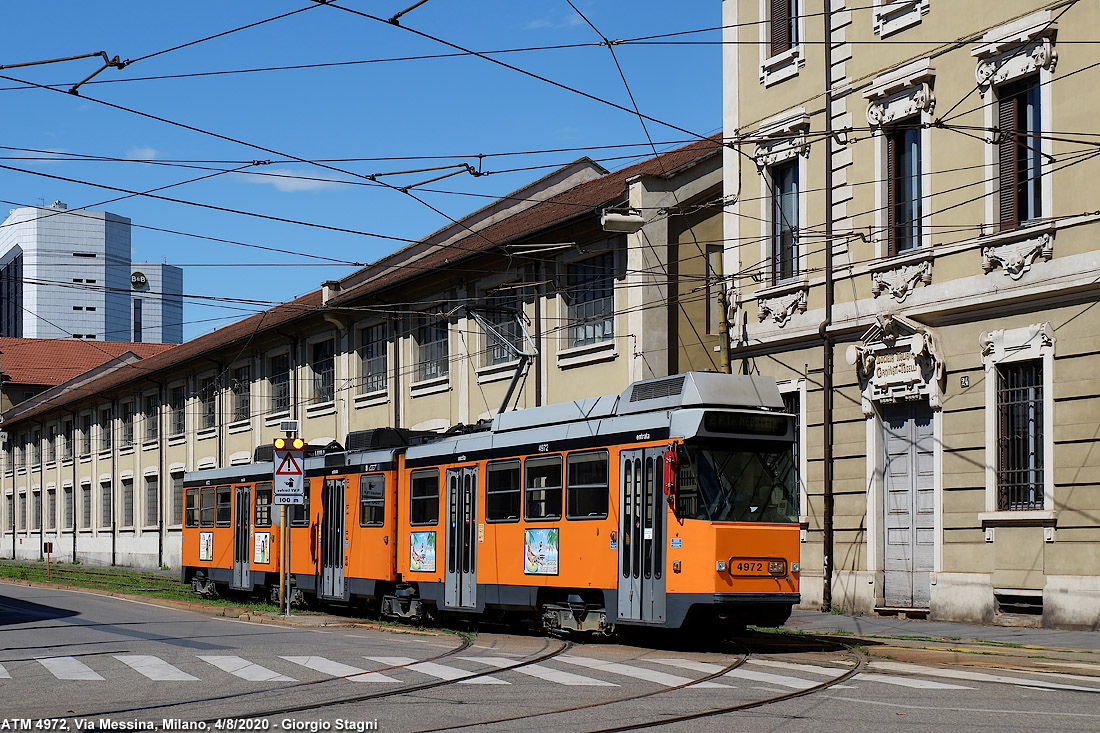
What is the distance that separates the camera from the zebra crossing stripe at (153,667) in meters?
14.1

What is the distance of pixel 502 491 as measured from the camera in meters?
21.0

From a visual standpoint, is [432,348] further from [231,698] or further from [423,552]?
[231,698]

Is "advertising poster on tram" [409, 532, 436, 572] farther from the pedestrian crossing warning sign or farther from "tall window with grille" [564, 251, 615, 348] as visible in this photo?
"tall window with grille" [564, 251, 615, 348]

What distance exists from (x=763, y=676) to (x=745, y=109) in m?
14.9

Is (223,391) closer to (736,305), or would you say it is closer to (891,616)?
(736,305)

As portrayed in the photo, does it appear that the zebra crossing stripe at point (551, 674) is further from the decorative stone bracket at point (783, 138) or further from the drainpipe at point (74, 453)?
the drainpipe at point (74, 453)

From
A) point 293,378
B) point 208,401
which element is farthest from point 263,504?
point 208,401

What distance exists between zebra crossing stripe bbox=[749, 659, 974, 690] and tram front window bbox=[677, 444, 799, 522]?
196 centimetres

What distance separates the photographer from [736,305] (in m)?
27.0

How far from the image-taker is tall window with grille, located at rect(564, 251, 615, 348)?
30672mm

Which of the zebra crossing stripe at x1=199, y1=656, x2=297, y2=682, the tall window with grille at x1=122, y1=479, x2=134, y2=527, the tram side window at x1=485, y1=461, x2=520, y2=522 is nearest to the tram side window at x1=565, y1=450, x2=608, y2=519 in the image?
the tram side window at x1=485, y1=461, x2=520, y2=522

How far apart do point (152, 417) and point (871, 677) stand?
49.6 m

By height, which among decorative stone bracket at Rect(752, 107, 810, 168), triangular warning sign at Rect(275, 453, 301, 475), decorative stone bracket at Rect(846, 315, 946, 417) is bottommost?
triangular warning sign at Rect(275, 453, 301, 475)

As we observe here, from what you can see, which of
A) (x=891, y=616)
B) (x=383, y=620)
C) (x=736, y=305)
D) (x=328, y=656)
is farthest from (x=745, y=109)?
(x=328, y=656)
